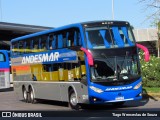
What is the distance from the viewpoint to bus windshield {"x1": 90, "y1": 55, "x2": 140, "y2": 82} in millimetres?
17156

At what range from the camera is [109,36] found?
1783cm

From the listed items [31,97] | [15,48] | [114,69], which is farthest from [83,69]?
[15,48]

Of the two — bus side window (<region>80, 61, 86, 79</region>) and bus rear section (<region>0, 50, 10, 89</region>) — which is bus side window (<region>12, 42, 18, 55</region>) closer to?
bus rear section (<region>0, 50, 10, 89</region>)

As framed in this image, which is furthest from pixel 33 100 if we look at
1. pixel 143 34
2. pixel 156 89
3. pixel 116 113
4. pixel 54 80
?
pixel 143 34

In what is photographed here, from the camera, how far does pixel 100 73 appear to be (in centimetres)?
1722

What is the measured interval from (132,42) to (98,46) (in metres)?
1.66

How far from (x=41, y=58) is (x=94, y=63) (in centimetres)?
511

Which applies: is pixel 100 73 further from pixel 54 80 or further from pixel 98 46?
pixel 54 80

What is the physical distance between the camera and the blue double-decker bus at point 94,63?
17.1m

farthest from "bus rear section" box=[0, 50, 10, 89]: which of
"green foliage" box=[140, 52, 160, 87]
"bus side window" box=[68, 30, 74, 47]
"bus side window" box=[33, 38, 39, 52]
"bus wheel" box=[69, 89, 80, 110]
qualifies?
"bus side window" box=[68, 30, 74, 47]

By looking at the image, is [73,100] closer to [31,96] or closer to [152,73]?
A: [31,96]

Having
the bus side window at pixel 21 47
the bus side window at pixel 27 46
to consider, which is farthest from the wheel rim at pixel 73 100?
the bus side window at pixel 21 47

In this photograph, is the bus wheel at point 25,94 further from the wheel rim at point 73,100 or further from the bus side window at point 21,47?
the wheel rim at point 73,100

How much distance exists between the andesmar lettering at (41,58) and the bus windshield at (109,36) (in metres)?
2.78
